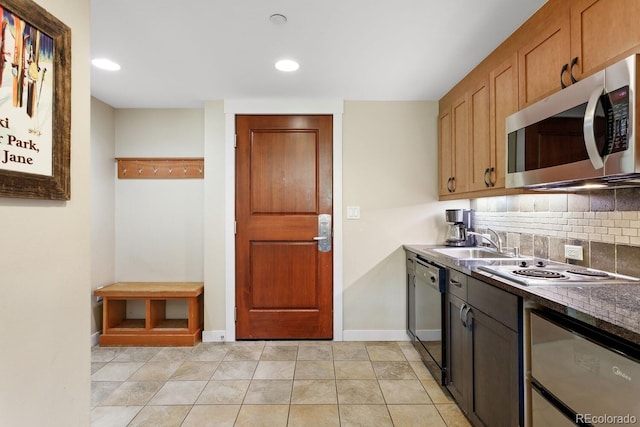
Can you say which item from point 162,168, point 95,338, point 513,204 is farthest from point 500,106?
point 95,338

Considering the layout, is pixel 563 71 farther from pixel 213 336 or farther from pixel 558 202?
pixel 213 336

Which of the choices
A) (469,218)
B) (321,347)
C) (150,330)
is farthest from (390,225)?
(150,330)

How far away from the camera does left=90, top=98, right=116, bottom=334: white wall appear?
115 inches

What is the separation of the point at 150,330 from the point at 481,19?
3.45 metres

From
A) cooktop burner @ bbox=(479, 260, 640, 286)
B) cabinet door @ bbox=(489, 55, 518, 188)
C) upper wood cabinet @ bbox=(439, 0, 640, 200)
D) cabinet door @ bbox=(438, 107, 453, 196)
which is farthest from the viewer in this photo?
cabinet door @ bbox=(438, 107, 453, 196)

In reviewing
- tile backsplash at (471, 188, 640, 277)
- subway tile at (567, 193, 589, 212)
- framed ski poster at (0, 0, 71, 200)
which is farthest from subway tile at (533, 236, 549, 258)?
framed ski poster at (0, 0, 71, 200)

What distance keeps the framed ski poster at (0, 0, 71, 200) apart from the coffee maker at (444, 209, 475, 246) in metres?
2.73

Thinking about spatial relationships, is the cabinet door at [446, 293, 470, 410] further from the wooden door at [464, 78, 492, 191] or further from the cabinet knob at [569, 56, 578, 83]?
the cabinet knob at [569, 56, 578, 83]

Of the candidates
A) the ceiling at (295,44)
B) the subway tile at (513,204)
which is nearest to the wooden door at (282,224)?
the ceiling at (295,44)

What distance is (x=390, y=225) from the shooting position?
3090mm

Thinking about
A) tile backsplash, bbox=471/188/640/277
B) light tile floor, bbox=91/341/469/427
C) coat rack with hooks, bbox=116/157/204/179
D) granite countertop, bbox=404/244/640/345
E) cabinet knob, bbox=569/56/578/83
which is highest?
cabinet knob, bbox=569/56/578/83

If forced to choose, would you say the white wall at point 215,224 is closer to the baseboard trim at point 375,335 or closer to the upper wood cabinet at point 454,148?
the baseboard trim at point 375,335

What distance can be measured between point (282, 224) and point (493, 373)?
Answer: 2042mm

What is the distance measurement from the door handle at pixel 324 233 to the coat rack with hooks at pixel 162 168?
50.9 inches
